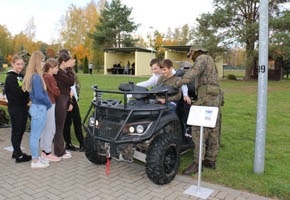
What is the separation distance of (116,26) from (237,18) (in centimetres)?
2377

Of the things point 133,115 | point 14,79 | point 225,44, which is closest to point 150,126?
point 133,115

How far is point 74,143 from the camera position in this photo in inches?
241

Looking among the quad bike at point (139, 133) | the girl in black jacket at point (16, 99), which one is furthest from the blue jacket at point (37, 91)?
the quad bike at point (139, 133)

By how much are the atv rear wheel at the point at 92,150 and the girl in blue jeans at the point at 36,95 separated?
79cm

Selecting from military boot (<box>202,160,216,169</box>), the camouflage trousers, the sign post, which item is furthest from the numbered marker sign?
military boot (<box>202,160,216,169</box>)

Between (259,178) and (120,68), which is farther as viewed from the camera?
(120,68)

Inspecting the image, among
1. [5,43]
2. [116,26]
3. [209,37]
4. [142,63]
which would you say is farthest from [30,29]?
[209,37]

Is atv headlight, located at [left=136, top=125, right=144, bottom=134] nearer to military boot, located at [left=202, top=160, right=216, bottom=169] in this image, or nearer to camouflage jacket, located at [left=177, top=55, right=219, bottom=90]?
camouflage jacket, located at [left=177, top=55, right=219, bottom=90]

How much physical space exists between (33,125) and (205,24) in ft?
78.8

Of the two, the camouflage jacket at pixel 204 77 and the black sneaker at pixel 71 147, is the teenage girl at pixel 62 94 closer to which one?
the black sneaker at pixel 71 147

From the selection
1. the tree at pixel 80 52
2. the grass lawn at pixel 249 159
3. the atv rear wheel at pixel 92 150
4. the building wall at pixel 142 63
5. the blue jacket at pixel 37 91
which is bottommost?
the grass lawn at pixel 249 159

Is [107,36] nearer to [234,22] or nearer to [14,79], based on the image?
[234,22]

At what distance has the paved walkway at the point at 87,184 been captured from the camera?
3656 millimetres

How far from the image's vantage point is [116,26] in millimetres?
45188
